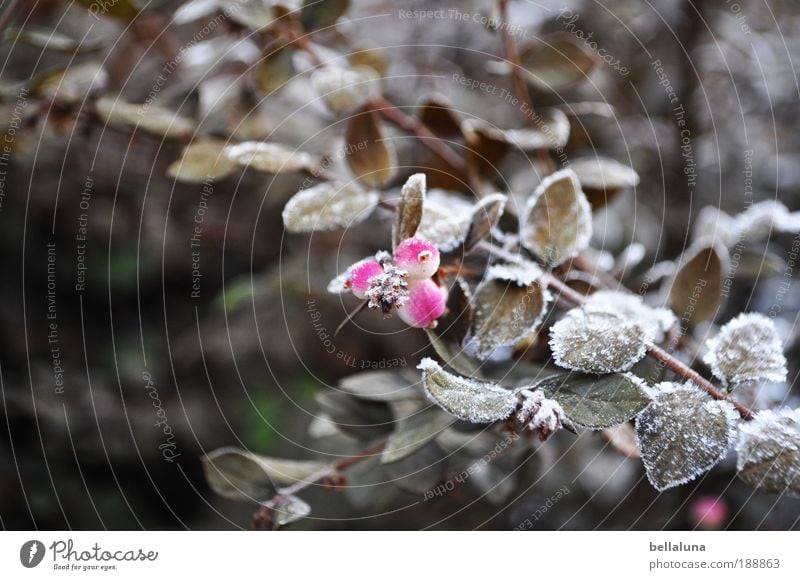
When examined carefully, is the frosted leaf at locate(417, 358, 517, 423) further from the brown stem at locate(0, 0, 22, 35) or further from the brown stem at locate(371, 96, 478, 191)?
the brown stem at locate(0, 0, 22, 35)

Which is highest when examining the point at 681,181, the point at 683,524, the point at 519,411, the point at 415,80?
the point at 415,80

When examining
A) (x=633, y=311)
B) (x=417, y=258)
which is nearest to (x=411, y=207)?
(x=417, y=258)

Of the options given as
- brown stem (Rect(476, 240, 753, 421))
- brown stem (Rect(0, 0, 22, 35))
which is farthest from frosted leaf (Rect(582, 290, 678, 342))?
brown stem (Rect(0, 0, 22, 35))

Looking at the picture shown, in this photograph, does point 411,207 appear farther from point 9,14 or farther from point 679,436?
point 9,14

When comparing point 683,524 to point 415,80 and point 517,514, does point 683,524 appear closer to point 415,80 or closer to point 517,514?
point 517,514

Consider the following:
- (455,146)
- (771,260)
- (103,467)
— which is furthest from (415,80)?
(103,467)
